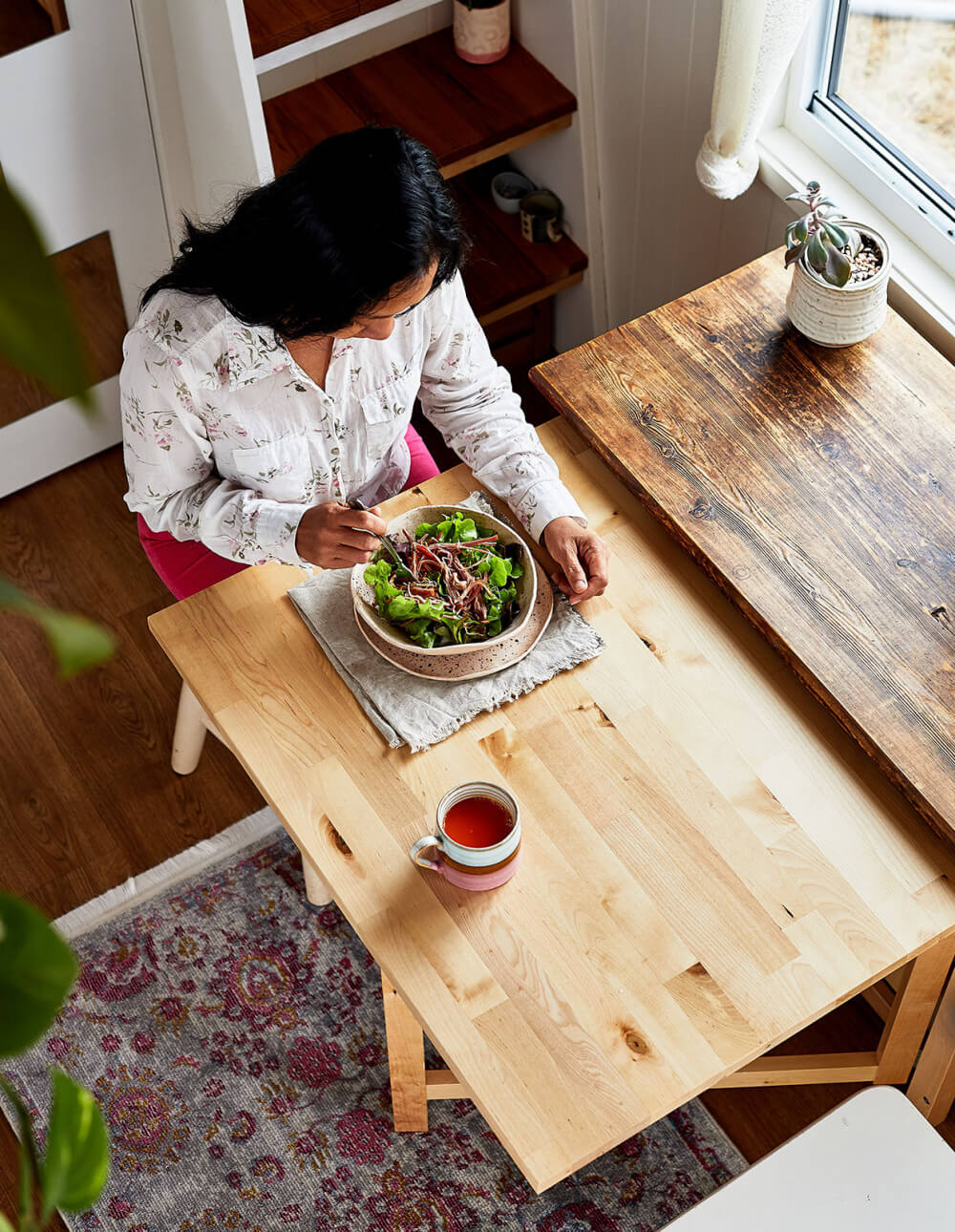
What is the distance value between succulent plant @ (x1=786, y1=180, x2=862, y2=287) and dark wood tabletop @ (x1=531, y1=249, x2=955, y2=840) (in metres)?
0.13

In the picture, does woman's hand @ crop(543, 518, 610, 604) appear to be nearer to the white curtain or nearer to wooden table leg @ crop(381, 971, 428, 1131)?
wooden table leg @ crop(381, 971, 428, 1131)

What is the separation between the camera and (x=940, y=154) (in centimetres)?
190

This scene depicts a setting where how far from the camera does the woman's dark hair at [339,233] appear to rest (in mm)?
1361

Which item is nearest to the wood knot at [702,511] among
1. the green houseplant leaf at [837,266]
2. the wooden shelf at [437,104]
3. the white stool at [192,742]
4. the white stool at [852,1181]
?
the green houseplant leaf at [837,266]

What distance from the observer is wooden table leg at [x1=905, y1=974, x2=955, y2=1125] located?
168 centimetres

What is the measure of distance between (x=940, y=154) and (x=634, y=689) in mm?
1016

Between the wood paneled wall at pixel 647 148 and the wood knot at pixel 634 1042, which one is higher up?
the wood paneled wall at pixel 647 148

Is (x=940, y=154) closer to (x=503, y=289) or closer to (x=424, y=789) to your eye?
(x=503, y=289)

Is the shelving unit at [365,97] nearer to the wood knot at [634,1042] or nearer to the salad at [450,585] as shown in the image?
the salad at [450,585]

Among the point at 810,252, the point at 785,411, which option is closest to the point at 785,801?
the point at 785,411

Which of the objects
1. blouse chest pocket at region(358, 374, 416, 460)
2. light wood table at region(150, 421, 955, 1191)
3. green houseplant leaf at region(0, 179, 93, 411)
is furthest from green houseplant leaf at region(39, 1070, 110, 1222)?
blouse chest pocket at region(358, 374, 416, 460)

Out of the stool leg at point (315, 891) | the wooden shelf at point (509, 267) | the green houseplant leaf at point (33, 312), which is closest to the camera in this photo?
the green houseplant leaf at point (33, 312)

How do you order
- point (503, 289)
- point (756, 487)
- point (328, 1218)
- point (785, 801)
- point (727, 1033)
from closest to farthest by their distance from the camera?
1. point (727, 1033)
2. point (785, 801)
3. point (756, 487)
4. point (328, 1218)
5. point (503, 289)

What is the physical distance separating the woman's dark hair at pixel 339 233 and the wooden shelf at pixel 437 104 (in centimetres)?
79
